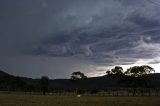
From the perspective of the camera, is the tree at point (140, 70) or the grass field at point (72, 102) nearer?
the grass field at point (72, 102)

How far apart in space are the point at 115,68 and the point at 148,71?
19.7 metres

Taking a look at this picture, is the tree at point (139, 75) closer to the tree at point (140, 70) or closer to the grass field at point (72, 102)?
the tree at point (140, 70)

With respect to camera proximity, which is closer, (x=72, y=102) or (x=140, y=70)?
(x=72, y=102)

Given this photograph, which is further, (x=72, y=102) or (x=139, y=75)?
(x=139, y=75)

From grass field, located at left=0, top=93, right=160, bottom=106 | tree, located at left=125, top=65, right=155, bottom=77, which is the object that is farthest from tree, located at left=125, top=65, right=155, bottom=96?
grass field, located at left=0, top=93, right=160, bottom=106

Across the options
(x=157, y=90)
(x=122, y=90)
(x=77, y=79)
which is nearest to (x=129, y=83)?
(x=122, y=90)

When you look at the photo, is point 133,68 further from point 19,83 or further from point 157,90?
Result: point 19,83

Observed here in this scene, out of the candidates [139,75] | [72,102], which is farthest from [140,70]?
[72,102]

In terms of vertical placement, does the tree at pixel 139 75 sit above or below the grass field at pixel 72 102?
above

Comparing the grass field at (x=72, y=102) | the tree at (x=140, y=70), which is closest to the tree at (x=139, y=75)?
the tree at (x=140, y=70)

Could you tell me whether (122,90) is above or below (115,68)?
below

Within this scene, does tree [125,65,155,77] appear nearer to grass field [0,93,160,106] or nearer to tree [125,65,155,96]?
tree [125,65,155,96]

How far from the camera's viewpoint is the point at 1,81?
612 ft

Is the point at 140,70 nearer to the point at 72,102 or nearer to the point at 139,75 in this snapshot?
the point at 139,75
